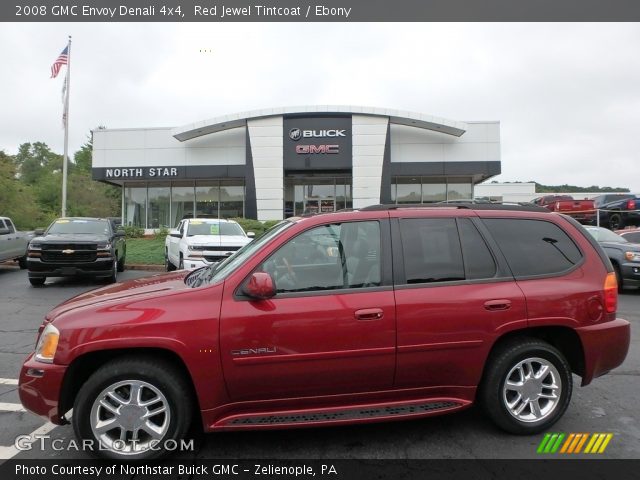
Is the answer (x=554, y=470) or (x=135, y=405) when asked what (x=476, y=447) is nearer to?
(x=554, y=470)

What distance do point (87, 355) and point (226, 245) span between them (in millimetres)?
7720

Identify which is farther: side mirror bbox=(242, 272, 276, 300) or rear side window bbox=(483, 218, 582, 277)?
rear side window bbox=(483, 218, 582, 277)

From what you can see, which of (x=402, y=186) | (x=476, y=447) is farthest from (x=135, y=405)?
(x=402, y=186)

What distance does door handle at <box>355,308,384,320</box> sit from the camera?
2981 mm

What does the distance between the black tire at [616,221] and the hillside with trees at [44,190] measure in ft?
126

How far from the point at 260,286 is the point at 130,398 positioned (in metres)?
1.16

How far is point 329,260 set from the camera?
10.6 feet

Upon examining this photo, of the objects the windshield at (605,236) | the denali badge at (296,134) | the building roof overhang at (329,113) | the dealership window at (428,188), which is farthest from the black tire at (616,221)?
the denali badge at (296,134)

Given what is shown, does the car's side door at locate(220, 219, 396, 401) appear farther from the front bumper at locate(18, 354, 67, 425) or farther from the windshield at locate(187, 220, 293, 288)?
the front bumper at locate(18, 354, 67, 425)

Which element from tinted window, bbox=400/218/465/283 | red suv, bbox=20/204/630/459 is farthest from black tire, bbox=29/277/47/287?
tinted window, bbox=400/218/465/283

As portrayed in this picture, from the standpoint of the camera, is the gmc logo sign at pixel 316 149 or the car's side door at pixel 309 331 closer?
the car's side door at pixel 309 331

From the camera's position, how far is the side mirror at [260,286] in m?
2.86

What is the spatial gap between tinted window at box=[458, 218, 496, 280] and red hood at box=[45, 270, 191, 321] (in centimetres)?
221

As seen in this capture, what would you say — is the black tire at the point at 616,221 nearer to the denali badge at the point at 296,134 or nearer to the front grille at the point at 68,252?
the denali badge at the point at 296,134
